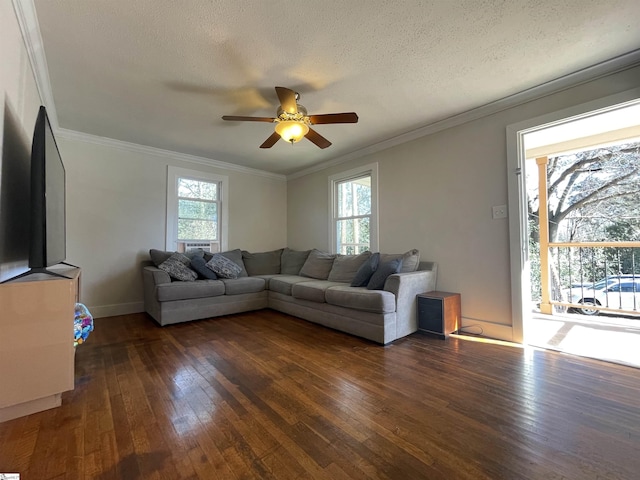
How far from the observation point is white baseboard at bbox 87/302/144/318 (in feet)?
12.2

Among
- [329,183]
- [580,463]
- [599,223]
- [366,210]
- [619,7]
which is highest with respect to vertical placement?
[619,7]

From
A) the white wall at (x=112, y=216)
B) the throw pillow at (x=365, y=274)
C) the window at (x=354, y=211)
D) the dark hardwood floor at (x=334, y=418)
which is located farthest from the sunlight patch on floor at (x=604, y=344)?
the white wall at (x=112, y=216)

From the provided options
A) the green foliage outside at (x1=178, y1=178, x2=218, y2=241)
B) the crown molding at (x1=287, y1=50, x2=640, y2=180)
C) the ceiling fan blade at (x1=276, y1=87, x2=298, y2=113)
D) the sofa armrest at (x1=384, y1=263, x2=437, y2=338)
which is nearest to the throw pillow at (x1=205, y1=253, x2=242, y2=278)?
the green foliage outside at (x1=178, y1=178, x2=218, y2=241)

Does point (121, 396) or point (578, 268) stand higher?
point (578, 268)

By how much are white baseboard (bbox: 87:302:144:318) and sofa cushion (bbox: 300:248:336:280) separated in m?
2.48

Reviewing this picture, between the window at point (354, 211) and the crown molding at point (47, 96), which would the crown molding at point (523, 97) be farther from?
the crown molding at point (47, 96)

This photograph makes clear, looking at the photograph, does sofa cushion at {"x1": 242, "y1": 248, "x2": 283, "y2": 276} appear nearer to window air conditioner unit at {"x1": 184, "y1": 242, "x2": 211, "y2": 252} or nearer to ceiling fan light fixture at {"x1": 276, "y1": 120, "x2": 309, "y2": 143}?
window air conditioner unit at {"x1": 184, "y1": 242, "x2": 211, "y2": 252}

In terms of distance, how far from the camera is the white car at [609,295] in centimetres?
336

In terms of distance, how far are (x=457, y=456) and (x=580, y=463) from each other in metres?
0.51

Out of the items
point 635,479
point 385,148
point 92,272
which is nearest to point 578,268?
point 385,148

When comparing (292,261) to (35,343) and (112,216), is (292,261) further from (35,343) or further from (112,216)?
(35,343)

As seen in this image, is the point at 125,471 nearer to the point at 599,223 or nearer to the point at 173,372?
the point at 173,372

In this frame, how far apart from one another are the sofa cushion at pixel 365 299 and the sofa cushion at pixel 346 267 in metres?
0.59

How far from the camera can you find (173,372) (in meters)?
2.07
